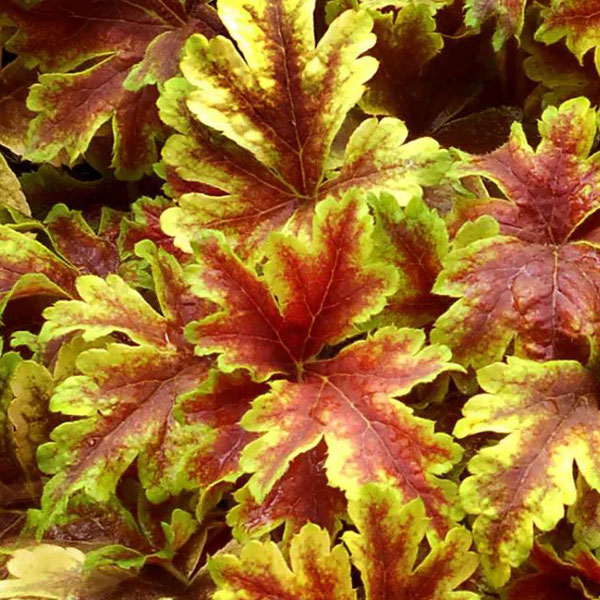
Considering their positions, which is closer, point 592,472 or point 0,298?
point 592,472

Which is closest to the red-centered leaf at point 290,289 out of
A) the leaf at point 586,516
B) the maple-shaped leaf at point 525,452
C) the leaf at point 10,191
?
the maple-shaped leaf at point 525,452

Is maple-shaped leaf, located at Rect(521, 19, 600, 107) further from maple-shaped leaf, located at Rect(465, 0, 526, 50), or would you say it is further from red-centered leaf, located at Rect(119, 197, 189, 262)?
red-centered leaf, located at Rect(119, 197, 189, 262)

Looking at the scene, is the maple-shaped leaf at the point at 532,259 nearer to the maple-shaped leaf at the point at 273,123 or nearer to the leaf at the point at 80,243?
the maple-shaped leaf at the point at 273,123

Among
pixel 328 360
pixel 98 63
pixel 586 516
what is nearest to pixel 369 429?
pixel 328 360

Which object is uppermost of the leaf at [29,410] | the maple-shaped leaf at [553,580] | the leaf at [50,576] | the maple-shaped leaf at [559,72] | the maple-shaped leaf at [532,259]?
the maple-shaped leaf at [559,72]

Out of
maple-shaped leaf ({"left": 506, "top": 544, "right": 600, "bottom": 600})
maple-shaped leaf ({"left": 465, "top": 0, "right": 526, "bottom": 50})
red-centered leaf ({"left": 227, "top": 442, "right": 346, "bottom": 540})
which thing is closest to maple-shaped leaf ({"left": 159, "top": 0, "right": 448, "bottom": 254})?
maple-shaped leaf ({"left": 465, "top": 0, "right": 526, "bottom": 50})

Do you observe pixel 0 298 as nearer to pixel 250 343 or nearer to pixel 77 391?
pixel 77 391

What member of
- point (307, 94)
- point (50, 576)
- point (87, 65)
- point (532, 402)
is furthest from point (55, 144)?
point (532, 402)
